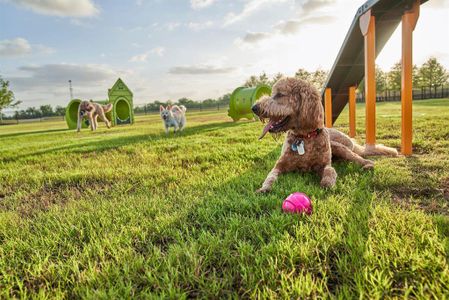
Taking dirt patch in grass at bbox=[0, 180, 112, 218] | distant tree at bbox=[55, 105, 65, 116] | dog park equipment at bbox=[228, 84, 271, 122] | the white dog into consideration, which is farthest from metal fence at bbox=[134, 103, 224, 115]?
dirt patch in grass at bbox=[0, 180, 112, 218]

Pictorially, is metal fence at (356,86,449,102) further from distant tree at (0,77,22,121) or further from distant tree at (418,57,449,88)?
distant tree at (0,77,22,121)

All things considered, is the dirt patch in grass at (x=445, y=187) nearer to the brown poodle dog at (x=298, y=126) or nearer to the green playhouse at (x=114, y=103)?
the brown poodle dog at (x=298, y=126)

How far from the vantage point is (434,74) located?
139 feet

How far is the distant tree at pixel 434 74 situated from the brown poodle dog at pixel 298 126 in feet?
164

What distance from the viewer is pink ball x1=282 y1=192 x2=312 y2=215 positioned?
2225 millimetres

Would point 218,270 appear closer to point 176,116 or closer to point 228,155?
point 228,155

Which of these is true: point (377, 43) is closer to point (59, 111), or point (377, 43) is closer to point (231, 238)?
Answer: point (231, 238)

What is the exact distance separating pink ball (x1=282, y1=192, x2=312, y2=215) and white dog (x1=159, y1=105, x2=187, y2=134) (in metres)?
8.28

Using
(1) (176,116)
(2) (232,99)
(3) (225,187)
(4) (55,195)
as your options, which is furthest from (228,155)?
(2) (232,99)

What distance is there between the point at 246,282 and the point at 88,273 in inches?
36.0

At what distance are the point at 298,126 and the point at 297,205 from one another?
117 cm

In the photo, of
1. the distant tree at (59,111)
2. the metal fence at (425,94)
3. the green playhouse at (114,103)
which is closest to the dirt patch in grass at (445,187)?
the green playhouse at (114,103)

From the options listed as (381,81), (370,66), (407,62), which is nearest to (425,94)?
(381,81)

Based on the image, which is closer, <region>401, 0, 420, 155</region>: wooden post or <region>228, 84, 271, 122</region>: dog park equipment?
<region>401, 0, 420, 155</region>: wooden post
